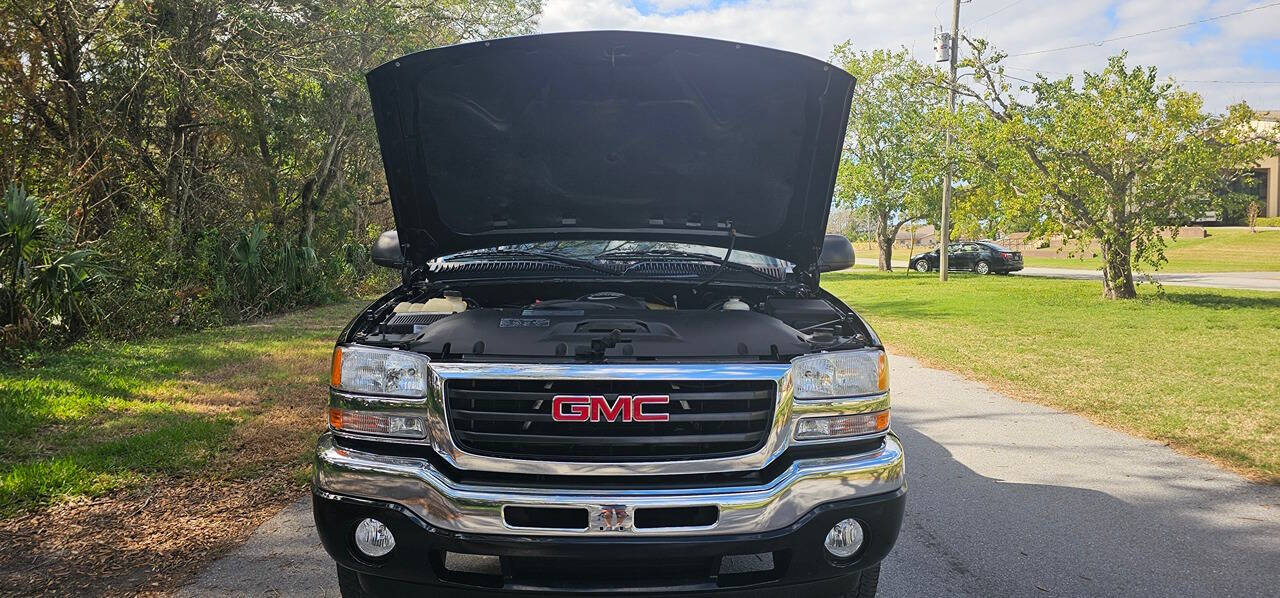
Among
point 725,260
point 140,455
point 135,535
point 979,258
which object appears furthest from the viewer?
point 979,258

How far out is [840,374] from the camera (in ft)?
9.21

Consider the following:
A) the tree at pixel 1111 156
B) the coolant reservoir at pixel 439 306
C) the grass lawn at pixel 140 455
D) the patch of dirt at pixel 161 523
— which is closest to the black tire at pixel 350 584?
the coolant reservoir at pixel 439 306

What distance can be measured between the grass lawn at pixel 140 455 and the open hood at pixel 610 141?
190cm

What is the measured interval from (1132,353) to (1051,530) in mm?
7927

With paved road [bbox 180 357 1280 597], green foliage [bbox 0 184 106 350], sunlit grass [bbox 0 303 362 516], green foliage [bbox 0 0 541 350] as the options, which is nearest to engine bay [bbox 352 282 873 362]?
paved road [bbox 180 357 1280 597]

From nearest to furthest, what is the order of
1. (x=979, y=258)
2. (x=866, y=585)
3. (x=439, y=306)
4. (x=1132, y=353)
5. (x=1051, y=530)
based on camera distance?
1. (x=866, y=585)
2. (x=439, y=306)
3. (x=1051, y=530)
4. (x=1132, y=353)
5. (x=979, y=258)

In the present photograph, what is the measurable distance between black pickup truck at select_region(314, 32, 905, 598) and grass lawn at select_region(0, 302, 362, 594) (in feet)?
5.41

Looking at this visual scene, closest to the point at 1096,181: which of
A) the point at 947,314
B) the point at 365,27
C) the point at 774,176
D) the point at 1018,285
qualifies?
the point at 947,314

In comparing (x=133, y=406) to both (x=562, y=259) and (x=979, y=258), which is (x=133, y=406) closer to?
(x=562, y=259)

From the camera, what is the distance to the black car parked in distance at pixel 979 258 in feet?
109

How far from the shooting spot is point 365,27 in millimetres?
14367

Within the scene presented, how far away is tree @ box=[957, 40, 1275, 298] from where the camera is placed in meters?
15.8

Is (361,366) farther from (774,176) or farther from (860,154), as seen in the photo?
(860,154)

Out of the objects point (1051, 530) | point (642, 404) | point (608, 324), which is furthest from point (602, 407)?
point (1051, 530)
